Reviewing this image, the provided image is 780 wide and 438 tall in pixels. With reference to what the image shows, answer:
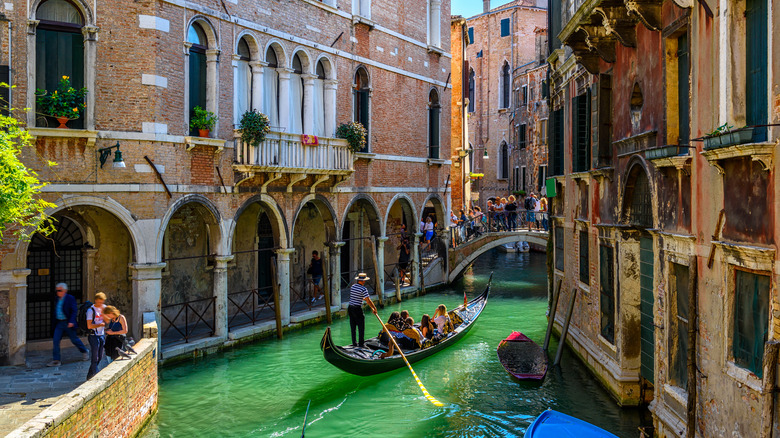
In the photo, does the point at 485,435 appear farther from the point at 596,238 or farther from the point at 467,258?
the point at 467,258

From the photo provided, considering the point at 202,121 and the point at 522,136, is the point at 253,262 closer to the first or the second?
the point at 202,121

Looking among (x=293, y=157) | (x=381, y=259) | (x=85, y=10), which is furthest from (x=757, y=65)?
(x=381, y=259)

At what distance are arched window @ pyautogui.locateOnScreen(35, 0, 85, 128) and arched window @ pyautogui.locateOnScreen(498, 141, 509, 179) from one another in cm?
2908

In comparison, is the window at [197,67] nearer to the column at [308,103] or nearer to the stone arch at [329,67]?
the column at [308,103]

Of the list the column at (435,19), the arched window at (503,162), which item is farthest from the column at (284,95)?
the arched window at (503,162)

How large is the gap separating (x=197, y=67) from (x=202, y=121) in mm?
1103

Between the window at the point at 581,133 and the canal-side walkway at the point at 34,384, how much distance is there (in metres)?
8.46

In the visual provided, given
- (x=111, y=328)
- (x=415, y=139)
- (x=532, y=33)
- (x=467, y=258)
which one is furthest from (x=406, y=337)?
(x=532, y=33)

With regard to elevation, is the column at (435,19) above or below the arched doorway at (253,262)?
above

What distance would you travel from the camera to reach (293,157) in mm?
14750

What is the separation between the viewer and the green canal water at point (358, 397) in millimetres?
9320

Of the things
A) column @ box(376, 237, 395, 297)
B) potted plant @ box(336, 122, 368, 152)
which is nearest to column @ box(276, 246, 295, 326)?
potted plant @ box(336, 122, 368, 152)

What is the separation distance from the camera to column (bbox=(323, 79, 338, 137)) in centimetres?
1661

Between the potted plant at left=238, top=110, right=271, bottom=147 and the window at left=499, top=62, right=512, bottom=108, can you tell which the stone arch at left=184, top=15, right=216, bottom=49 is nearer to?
the potted plant at left=238, top=110, right=271, bottom=147
